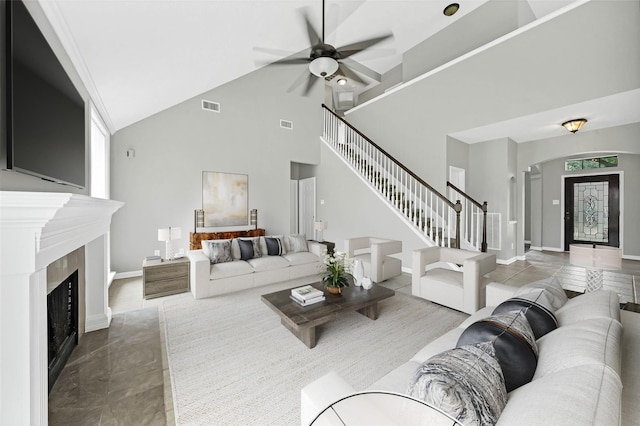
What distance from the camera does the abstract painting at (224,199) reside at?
5.43m

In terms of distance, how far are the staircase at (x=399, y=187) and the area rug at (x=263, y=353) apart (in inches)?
72.0

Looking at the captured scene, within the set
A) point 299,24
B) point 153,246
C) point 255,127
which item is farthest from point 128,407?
point 255,127

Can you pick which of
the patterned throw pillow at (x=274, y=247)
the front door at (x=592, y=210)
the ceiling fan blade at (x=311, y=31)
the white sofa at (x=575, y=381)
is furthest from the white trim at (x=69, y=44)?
the front door at (x=592, y=210)

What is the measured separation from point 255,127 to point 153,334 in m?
4.79

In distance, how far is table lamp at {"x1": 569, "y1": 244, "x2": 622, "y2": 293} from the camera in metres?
2.00

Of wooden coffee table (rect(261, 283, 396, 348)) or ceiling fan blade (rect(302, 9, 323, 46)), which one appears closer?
wooden coffee table (rect(261, 283, 396, 348))

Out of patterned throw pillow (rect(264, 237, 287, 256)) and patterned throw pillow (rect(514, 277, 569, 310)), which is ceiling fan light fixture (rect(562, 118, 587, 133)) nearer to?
patterned throw pillow (rect(514, 277, 569, 310))

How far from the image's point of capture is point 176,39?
2.47 m

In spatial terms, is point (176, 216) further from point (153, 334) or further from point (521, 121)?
point (521, 121)

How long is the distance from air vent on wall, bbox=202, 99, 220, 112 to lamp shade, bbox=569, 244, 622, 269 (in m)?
6.07

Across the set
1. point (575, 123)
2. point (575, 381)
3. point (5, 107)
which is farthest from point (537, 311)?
point (575, 123)

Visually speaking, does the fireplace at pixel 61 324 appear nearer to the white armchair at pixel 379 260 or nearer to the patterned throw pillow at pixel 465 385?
the patterned throw pillow at pixel 465 385

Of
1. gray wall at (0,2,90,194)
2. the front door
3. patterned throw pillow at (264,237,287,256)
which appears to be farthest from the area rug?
the front door

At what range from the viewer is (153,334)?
2.61m
